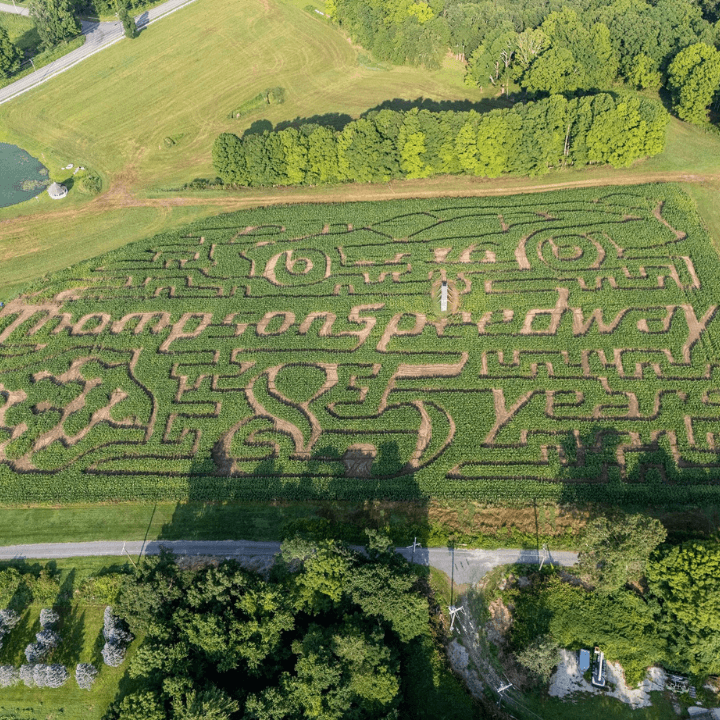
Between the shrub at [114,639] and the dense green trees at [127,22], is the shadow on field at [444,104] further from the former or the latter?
the shrub at [114,639]

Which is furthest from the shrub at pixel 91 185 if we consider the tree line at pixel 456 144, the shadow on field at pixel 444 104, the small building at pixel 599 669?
the small building at pixel 599 669

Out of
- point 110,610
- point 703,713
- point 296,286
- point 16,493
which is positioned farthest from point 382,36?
point 703,713

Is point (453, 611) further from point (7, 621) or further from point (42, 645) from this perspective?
point (7, 621)

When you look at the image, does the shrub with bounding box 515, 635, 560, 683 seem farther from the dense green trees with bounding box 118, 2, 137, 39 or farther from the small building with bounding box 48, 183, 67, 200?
the dense green trees with bounding box 118, 2, 137, 39

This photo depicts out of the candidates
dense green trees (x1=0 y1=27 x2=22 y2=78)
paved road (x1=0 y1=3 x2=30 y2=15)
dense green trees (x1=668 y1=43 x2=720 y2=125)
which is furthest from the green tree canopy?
paved road (x1=0 y1=3 x2=30 y2=15)

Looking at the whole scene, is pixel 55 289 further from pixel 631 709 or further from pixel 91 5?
pixel 91 5
